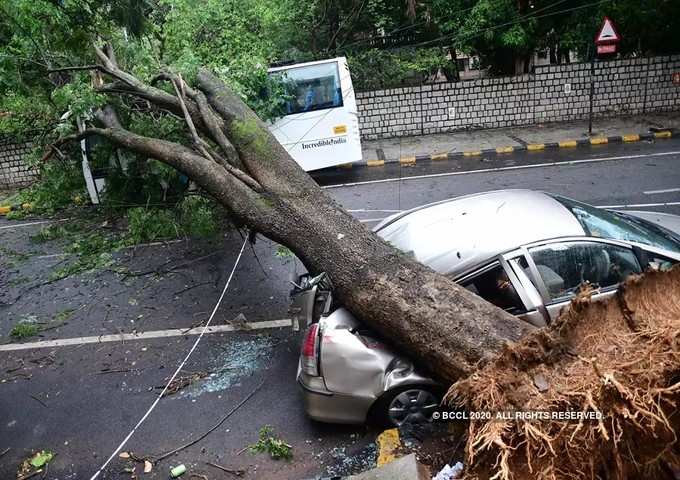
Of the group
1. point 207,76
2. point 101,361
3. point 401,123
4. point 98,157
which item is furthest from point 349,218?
point 401,123

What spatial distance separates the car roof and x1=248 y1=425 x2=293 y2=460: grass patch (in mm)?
1950

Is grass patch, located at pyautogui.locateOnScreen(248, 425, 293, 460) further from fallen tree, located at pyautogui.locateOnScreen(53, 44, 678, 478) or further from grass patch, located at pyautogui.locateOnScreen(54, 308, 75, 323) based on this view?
grass patch, located at pyautogui.locateOnScreen(54, 308, 75, 323)

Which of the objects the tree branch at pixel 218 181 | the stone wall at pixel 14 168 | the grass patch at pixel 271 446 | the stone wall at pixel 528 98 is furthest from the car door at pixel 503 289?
the stone wall at pixel 14 168

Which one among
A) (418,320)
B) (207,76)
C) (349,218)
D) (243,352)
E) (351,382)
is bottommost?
(243,352)

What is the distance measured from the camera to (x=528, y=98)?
52.2 feet

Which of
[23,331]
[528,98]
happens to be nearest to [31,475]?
[23,331]

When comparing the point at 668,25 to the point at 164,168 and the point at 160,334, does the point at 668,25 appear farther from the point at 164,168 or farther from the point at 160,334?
the point at 160,334

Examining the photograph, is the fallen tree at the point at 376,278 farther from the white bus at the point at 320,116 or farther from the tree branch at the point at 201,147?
the white bus at the point at 320,116

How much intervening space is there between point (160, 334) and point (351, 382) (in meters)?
3.29

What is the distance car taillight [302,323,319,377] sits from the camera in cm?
431

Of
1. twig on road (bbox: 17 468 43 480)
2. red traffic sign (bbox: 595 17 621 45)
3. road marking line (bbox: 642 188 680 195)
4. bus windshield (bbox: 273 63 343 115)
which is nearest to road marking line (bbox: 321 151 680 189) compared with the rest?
bus windshield (bbox: 273 63 343 115)

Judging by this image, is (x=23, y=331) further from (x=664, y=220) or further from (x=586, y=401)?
(x=664, y=220)

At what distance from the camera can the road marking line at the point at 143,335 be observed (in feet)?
21.2

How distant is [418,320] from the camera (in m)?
4.03
